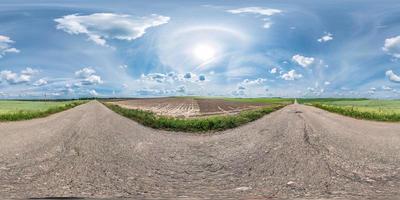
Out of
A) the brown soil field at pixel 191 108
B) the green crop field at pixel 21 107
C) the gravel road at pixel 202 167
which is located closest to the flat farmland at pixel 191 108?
the brown soil field at pixel 191 108

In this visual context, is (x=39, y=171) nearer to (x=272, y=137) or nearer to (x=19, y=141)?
(x=19, y=141)

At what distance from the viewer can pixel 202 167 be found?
15.3 metres

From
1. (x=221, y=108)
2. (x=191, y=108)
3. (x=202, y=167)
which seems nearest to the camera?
(x=202, y=167)

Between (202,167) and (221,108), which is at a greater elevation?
(221,108)

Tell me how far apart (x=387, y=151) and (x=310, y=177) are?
776 cm

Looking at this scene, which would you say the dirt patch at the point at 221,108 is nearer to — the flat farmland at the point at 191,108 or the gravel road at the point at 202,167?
the flat farmland at the point at 191,108

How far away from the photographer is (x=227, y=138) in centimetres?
2411

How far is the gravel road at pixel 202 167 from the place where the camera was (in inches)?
432

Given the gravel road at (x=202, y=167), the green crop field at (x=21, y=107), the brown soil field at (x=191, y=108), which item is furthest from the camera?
the green crop field at (x=21, y=107)

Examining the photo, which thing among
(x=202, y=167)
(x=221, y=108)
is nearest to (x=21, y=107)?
(x=221, y=108)

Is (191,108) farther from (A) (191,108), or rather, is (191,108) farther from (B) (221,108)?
(B) (221,108)

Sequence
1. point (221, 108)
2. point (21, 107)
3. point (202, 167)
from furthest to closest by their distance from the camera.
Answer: point (21, 107), point (221, 108), point (202, 167)

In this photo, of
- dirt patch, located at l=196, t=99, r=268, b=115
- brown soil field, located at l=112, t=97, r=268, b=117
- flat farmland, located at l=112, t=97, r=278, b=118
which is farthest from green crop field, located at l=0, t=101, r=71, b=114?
dirt patch, located at l=196, t=99, r=268, b=115

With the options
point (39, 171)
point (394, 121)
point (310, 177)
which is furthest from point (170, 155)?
point (394, 121)
